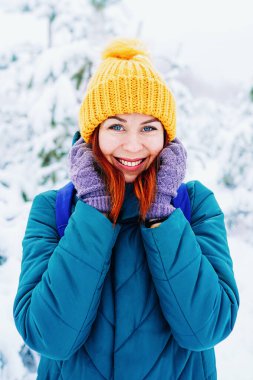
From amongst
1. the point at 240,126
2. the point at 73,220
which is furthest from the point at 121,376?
the point at 240,126

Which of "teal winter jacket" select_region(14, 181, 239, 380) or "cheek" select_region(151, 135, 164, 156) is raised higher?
"cheek" select_region(151, 135, 164, 156)

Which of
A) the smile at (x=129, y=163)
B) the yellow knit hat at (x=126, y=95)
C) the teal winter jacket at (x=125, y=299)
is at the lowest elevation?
the teal winter jacket at (x=125, y=299)

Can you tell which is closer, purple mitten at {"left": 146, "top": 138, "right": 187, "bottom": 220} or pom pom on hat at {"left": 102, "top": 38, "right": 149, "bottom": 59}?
purple mitten at {"left": 146, "top": 138, "right": 187, "bottom": 220}

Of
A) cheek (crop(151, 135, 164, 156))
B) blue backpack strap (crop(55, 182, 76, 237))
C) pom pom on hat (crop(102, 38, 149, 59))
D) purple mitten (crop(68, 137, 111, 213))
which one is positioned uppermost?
pom pom on hat (crop(102, 38, 149, 59))

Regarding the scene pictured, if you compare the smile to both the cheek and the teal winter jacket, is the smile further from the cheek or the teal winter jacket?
the teal winter jacket

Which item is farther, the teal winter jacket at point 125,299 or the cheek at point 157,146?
the cheek at point 157,146

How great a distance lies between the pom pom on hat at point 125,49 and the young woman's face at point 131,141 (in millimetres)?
506

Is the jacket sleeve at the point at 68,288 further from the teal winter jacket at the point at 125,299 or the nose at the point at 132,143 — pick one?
the nose at the point at 132,143

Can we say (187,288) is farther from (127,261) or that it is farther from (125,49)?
(125,49)

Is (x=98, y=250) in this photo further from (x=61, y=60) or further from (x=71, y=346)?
(x=61, y=60)

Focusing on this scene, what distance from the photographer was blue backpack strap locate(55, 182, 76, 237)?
150 centimetres

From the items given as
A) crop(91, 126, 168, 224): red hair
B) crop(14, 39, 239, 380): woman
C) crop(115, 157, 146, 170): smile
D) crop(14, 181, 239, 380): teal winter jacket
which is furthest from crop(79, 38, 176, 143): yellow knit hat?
crop(14, 181, 239, 380): teal winter jacket

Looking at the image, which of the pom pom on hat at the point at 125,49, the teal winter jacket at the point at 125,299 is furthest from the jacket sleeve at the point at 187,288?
the pom pom on hat at the point at 125,49

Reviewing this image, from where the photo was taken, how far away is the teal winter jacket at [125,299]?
1198 mm
